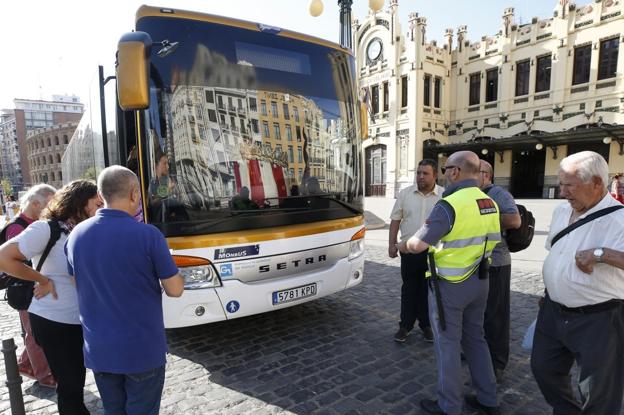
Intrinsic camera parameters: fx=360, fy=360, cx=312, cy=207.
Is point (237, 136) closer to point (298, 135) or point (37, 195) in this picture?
point (298, 135)

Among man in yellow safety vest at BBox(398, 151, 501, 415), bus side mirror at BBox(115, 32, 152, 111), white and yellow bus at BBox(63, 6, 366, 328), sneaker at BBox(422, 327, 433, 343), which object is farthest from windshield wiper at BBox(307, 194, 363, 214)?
bus side mirror at BBox(115, 32, 152, 111)

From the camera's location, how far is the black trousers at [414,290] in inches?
154

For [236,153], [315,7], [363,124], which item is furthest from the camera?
[315,7]

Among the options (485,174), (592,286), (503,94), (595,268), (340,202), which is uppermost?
(503,94)

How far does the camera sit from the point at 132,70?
2885 millimetres

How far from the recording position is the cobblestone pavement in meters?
2.96

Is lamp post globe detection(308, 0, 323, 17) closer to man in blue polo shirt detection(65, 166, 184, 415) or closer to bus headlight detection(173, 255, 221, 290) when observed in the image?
bus headlight detection(173, 255, 221, 290)

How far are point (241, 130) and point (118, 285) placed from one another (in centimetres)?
209

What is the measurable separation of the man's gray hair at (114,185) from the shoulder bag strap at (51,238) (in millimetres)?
779

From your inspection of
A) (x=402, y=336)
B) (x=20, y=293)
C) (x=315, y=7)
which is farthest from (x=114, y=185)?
(x=315, y=7)

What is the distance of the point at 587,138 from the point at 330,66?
2136 cm

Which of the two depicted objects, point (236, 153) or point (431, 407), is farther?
point (236, 153)

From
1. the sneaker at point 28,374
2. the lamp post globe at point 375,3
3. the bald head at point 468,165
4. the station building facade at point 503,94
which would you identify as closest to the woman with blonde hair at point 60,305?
the sneaker at point 28,374

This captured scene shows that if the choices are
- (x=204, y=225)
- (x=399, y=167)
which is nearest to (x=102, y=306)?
(x=204, y=225)
